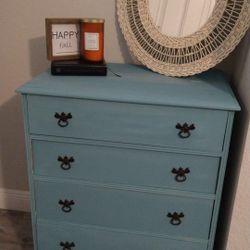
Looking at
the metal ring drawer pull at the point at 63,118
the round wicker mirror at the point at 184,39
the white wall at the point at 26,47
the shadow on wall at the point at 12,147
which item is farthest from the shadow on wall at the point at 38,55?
the metal ring drawer pull at the point at 63,118

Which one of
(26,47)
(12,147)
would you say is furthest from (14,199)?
(26,47)

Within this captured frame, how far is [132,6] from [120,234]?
38.2 inches

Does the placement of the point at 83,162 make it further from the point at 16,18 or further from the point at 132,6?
the point at 16,18

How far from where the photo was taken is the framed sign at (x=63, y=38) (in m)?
1.35

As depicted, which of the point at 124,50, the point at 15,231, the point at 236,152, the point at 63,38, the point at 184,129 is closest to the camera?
the point at 184,129

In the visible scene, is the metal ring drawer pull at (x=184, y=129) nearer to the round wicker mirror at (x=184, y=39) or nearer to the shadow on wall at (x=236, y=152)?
the shadow on wall at (x=236, y=152)

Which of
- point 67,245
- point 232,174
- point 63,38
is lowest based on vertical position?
point 67,245

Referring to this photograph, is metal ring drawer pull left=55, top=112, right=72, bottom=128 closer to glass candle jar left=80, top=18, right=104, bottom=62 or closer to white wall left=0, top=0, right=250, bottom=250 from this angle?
glass candle jar left=80, top=18, right=104, bottom=62

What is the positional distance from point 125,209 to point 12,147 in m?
0.87

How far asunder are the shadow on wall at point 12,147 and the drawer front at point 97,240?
22.6 inches

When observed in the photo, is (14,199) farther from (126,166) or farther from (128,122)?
(128,122)

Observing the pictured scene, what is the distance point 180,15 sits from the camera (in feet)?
4.57

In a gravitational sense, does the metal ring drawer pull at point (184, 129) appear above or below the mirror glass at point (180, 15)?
below

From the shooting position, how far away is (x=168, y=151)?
3.92 feet
